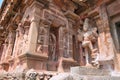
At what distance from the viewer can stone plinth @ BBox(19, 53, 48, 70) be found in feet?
15.5

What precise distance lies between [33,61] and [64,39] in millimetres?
2067

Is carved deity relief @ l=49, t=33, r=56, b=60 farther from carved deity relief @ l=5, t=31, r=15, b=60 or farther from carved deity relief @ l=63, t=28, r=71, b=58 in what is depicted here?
carved deity relief @ l=5, t=31, r=15, b=60

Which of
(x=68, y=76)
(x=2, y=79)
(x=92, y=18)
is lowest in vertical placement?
(x=2, y=79)

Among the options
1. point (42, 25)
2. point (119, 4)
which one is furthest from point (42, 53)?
point (119, 4)

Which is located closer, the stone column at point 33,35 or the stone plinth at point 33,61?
the stone plinth at point 33,61

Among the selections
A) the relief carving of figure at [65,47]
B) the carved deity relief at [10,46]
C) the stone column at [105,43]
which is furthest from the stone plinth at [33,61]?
the carved deity relief at [10,46]

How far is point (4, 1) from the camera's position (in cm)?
1106

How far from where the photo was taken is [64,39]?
250 inches

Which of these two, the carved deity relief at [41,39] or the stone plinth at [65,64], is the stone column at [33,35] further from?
the stone plinth at [65,64]

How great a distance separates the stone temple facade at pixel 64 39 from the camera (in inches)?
170

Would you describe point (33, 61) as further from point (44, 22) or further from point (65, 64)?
point (44, 22)

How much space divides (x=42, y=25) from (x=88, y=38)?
2.12 m

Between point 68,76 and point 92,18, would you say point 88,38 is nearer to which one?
point 92,18

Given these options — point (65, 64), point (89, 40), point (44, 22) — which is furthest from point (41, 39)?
point (89, 40)
